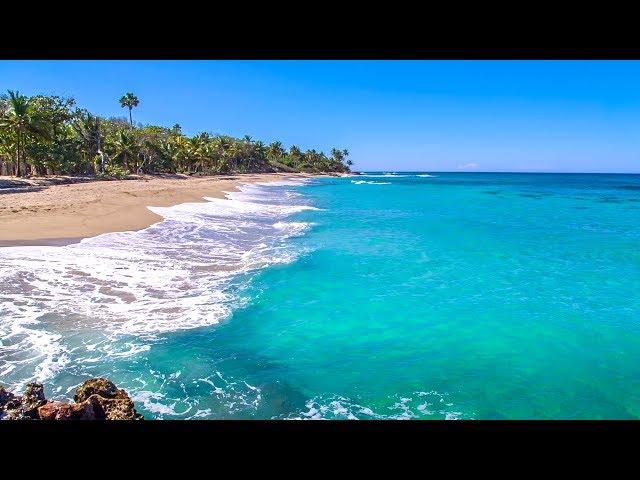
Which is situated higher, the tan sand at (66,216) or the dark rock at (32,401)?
the tan sand at (66,216)

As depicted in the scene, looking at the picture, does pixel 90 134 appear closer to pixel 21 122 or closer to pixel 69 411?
pixel 21 122

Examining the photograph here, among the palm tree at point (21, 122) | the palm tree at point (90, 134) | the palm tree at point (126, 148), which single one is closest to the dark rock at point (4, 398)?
the palm tree at point (21, 122)

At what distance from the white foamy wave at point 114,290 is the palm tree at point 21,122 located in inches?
972

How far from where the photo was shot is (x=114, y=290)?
9695 millimetres

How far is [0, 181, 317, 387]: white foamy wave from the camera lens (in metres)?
6.99

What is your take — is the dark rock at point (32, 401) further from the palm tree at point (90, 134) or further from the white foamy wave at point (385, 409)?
the palm tree at point (90, 134)

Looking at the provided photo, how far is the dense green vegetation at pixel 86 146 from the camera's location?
3406 centimetres

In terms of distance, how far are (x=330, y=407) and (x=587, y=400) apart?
4178 mm

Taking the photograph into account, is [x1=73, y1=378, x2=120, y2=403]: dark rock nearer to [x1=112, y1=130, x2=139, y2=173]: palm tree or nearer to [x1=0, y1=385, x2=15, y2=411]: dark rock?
[x1=0, y1=385, x2=15, y2=411]: dark rock

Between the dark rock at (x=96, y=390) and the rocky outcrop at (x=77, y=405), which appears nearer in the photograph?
the rocky outcrop at (x=77, y=405)

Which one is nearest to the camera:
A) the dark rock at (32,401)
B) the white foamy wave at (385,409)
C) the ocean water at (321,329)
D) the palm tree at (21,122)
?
the dark rock at (32,401)

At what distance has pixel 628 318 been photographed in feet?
33.0

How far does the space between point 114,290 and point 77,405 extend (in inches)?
238
